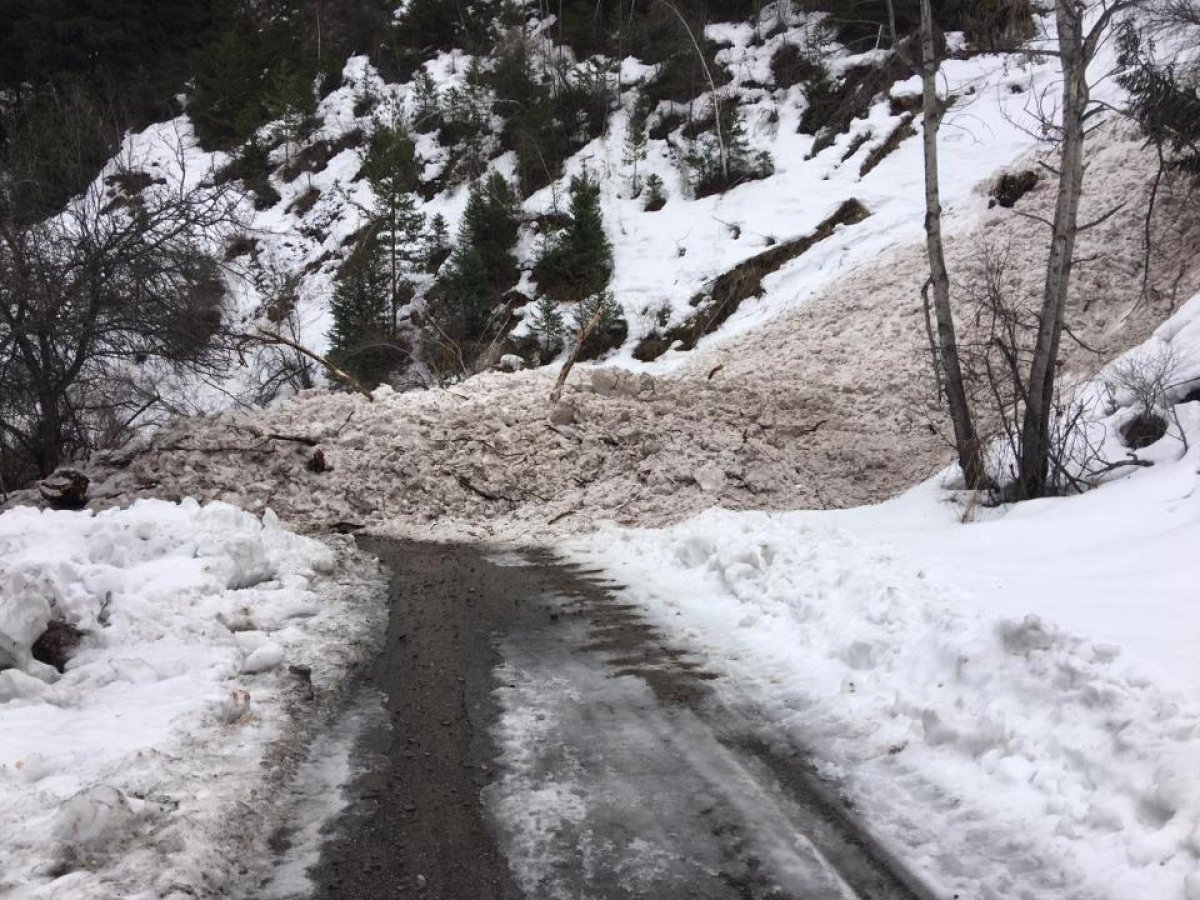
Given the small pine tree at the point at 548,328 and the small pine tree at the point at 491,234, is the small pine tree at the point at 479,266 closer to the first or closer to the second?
the small pine tree at the point at 491,234

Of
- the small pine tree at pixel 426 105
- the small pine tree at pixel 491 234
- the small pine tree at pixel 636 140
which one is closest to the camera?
the small pine tree at pixel 491 234

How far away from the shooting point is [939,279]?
8422 millimetres

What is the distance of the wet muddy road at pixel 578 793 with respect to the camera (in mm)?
2850

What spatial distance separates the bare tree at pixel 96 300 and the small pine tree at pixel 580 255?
14644mm

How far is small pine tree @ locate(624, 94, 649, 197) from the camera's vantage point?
30.4 metres

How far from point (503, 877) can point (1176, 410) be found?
7379 mm

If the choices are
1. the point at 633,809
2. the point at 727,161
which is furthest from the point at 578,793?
the point at 727,161

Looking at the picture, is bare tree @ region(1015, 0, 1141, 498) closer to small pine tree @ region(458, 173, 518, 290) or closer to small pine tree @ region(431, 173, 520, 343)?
small pine tree @ region(431, 173, 520, 343)

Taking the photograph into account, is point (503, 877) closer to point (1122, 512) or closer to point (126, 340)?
point (1122, 512)

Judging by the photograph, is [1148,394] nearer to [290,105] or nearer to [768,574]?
[768,574]

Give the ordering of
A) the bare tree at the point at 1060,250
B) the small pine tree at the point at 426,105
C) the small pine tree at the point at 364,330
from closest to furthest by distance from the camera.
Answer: the bare tree at the point at 1060,250, the small pine tree at the point at 364,330, the small pine tree at the point at 426,105

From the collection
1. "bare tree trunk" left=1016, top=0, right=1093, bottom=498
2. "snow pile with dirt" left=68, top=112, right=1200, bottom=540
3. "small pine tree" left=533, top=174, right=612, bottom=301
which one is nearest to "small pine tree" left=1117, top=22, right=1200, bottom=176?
"snow pile with dirt" left=68, top=112, right=1200, bottom=540

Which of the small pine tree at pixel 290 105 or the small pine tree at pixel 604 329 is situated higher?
the small pine tree at pixel 290 105

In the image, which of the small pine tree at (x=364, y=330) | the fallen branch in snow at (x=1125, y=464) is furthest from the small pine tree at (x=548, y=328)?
the fallen branch in snow at (x=1125, y=464)
